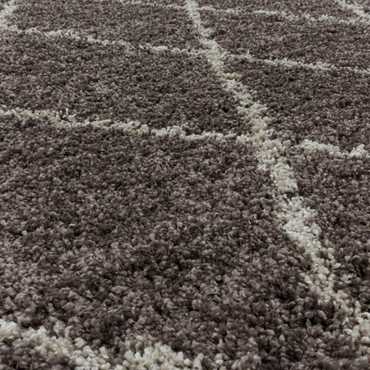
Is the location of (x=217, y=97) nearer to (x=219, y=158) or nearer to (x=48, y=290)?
(x=219, y=158)

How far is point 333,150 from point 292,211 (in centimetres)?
98

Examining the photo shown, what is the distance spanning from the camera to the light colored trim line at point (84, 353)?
9.43 ft

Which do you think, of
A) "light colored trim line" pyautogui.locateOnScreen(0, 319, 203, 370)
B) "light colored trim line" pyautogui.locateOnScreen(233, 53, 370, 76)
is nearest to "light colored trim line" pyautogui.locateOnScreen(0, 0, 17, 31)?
"light colored trim line" pyautogui.locateOnScreen(233, 53, 370, 76)

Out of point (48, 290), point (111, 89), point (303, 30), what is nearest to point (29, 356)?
point (48, 290)

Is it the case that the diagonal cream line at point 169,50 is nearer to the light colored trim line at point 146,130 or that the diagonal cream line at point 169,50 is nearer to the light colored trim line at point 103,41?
the light colored trim line at point 103,41

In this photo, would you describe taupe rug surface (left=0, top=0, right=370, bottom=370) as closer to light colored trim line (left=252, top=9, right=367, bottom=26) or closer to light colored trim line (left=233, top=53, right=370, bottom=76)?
light colored trim line (left=233, top=53, right=370, bottom=76)

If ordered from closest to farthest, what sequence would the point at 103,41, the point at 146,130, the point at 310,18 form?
1. the point at 146,130
2. the point at 103,41
3. the point at 310,18

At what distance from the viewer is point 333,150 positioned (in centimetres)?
477

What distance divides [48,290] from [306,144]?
2.54m

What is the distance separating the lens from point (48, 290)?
3.27 metres

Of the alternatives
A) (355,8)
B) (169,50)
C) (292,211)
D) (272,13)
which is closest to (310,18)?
(272,13)

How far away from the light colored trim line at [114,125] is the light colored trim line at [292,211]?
27cm

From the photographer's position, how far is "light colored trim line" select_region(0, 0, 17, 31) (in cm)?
704

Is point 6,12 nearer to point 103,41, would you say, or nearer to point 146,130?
point 103,41
